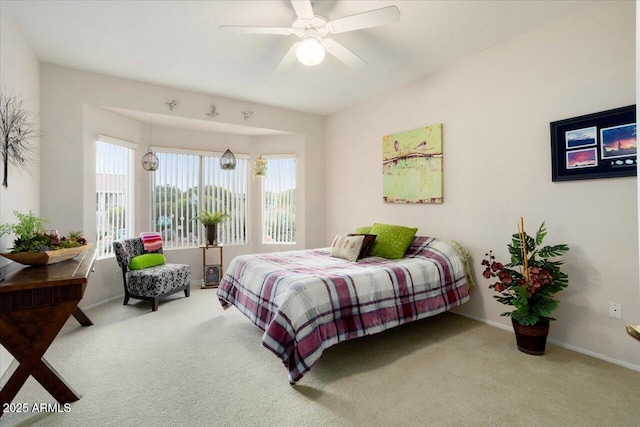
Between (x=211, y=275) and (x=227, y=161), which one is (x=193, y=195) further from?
(x=211, y=275)

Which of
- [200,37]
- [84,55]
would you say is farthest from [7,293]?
[84,55]

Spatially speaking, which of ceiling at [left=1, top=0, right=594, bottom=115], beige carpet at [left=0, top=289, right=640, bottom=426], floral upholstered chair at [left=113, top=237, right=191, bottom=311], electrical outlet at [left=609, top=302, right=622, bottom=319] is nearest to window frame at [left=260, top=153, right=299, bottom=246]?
ceiling at [left=1, top=0, right=594, bottom=115]

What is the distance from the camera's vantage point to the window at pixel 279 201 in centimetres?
555

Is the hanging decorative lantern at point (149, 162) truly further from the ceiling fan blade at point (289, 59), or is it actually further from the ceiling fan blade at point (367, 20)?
the ceiling fan blade at point (367, 20)

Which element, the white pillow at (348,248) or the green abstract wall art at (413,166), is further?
the green abstract wall art at (413,166)

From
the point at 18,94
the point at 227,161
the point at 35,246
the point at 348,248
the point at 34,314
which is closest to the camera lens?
the point at 34,314

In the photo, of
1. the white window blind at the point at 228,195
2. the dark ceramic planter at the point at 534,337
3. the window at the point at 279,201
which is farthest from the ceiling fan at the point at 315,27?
the white window blind at the point at 228,195

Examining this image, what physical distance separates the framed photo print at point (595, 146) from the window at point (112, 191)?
4.98 m

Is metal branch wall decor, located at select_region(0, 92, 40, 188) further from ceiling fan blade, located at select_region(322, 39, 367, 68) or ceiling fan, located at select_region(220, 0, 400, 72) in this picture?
ceiling fan blade, located at select_region(322, 39, 367, 68)

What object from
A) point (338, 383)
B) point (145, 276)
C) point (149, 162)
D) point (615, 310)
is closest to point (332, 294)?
point (338, 383)

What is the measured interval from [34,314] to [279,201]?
4.01 meters

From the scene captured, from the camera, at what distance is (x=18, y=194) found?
2.71 metres

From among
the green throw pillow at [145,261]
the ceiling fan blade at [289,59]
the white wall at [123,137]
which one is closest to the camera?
the ceiling fan blade at [289,59]

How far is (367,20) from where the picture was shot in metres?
2.14
